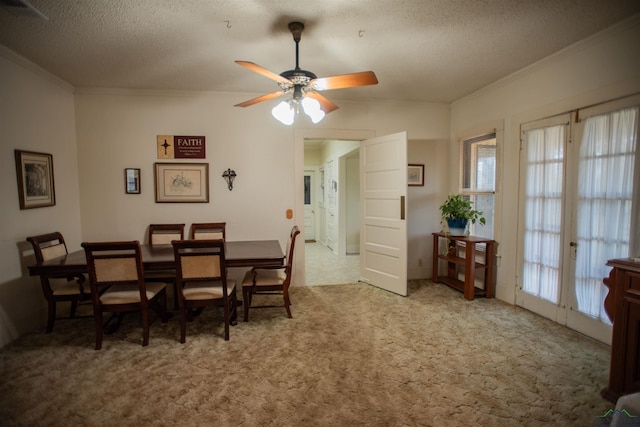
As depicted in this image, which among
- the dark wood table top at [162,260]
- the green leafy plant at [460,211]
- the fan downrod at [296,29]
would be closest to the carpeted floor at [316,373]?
the dark wood table top at [162,260]

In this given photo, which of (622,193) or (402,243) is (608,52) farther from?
(402,243)

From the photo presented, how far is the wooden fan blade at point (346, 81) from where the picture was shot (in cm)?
216

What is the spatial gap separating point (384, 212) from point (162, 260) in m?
2.63

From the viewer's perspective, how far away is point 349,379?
2176 millimetres

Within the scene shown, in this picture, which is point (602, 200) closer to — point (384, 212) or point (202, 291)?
point (384, 212)

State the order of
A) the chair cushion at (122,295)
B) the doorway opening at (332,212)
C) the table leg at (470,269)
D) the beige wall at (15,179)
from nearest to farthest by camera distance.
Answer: the chair cushion at (122,295), the beige wall at (15,179), the table leg at (470,269), the doorway opening at (332,212)

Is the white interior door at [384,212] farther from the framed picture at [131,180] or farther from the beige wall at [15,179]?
the beige wall at [15,179]

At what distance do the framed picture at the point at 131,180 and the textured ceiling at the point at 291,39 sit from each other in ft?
3.42

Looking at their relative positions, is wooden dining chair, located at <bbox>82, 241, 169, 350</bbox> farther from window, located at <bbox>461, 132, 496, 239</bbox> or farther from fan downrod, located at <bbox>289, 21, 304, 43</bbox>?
window, located at <bbox>461, 132, 496, 239</bbox>

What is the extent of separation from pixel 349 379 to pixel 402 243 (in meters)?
1.98

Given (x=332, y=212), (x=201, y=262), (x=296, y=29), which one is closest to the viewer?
(x=296, y=29)

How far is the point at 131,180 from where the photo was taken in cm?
387

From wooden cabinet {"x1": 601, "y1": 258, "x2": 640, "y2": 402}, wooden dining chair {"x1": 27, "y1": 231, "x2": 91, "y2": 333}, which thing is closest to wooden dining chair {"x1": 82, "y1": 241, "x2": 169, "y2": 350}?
wooden dining chair {"x1": 27, "y1": 231, "x2": 91, "y2": 333}

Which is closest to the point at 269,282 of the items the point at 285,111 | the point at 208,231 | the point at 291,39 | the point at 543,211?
the point at 208,231
